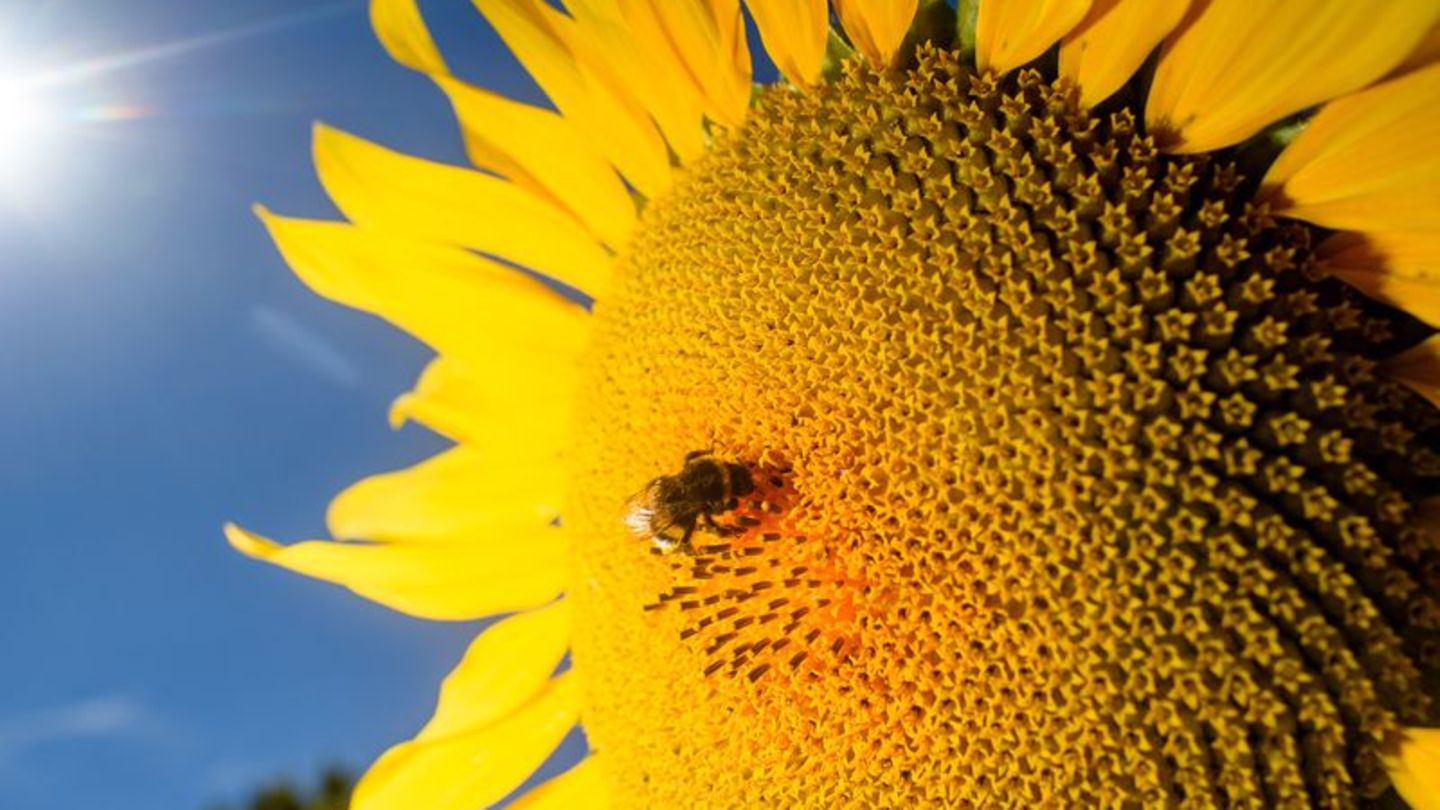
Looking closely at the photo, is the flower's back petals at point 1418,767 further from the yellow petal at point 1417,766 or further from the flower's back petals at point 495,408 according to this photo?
the flower's back petals at point 495,408

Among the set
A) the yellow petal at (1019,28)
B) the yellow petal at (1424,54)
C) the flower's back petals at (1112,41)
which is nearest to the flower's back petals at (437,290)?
the yellow petal at (1019,28)

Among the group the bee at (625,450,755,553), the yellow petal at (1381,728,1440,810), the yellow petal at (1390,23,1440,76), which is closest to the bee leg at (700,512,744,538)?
the bee at (625,450,755,553)

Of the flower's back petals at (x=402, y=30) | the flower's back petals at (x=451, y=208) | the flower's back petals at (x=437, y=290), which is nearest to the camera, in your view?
the flower's back petals at (x=402, y=30)

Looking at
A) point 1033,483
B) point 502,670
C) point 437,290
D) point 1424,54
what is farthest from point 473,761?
point 1424,54

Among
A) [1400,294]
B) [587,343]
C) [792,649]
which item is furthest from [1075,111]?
[587,343]

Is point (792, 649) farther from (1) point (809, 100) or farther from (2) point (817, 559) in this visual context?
(1) point (809, 100)

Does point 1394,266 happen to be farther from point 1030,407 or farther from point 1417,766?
point 1417,766
